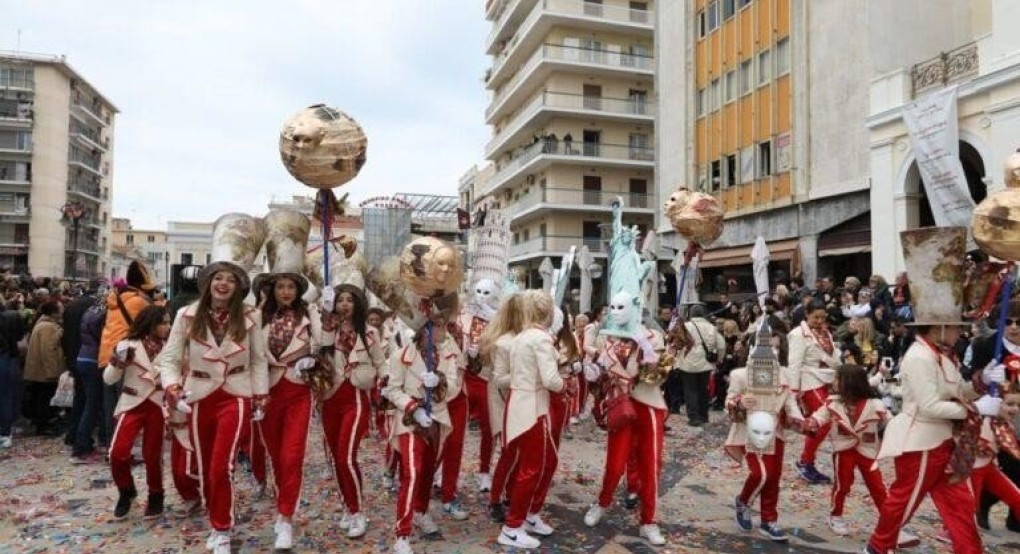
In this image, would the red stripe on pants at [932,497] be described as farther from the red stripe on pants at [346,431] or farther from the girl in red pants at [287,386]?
the girl in red pants at [287,386]

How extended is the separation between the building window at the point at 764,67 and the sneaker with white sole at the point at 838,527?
62.1 ft

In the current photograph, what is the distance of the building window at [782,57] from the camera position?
72.6ft

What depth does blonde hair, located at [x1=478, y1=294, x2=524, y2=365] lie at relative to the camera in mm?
5994

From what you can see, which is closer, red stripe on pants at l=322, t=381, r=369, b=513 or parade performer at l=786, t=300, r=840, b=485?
red stripe on pants at l=322, t=381, r=369, b=513

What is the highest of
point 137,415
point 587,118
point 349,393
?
point 587,118

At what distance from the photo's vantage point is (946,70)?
15.9 metres

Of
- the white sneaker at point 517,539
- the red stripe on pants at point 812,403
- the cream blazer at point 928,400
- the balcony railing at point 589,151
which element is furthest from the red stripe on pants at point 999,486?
the balcony railing at point 589,151

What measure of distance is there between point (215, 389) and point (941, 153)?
561 inches

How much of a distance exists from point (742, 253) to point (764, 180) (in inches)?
90.5

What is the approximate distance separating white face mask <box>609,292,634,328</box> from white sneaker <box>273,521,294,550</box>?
2.84m

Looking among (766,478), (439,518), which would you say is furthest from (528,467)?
(766,478)

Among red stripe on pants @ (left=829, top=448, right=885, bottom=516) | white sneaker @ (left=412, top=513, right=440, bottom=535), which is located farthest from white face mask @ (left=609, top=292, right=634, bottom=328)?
white sneaker @ (left=412, top=513, right=440, bottom=535)

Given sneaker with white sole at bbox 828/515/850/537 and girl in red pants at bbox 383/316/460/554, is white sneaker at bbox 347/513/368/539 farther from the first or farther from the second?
sneaker with white sole at bbox 828/515/850/537

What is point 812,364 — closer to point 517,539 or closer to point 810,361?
point 810,361
